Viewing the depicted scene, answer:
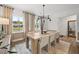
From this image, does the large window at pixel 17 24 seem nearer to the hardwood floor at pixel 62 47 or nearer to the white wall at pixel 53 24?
the hardwood floor at pixel 62 47

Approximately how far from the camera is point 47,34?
1681 millimetres

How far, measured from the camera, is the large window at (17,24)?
1.48 m

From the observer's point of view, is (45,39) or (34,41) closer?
(34,41)

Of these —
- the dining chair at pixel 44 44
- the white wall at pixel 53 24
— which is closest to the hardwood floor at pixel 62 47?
the dining chair at pixel 44 44

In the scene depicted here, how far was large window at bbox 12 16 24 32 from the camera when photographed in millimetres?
1477

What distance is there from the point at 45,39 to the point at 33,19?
1.25ft

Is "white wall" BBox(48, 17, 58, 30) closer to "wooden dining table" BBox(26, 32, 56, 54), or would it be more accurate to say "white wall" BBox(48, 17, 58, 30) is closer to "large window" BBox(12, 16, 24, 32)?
"wooden dining table" BBox(26, 32, 56, 54)

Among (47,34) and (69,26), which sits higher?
(69,26)

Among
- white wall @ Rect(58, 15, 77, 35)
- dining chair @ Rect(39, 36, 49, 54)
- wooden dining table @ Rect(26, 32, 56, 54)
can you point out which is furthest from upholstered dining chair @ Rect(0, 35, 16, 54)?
white wall @ Rect(58, 15, 77, 35)

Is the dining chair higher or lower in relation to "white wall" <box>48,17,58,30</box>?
lower

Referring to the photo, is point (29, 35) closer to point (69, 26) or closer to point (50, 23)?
point (50, 23)
